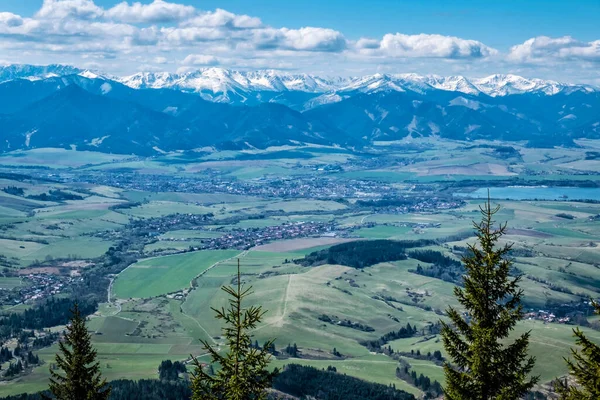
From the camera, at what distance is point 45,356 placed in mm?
80188

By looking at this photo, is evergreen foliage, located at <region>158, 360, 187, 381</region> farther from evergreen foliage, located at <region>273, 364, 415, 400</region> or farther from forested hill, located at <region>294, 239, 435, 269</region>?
forested hill, located at <region>294, 239, 435, 269</region>

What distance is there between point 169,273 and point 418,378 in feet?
193

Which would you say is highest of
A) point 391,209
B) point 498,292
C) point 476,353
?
point 498,292

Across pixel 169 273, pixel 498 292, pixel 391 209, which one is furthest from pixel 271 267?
pixel 498 292

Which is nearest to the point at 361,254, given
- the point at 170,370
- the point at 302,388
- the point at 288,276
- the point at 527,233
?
the point at 288,276

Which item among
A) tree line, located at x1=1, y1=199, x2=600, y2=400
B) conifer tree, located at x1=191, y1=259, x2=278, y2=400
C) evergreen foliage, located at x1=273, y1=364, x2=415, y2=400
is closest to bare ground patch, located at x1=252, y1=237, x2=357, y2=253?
evergreen foliage, located at x1=273, y1=364, x2=415, y2=400

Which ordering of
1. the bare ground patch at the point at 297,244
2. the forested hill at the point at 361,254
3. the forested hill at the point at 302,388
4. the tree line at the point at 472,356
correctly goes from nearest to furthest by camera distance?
the tree line at the point at 472,356
the forested hill at the point at 302,388
the forested hill at the point at 361,254
the bare ground patch at the point at 297,244

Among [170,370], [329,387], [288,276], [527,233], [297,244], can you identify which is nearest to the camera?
[329,387]

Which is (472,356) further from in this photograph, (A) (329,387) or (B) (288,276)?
(B) (288,276)

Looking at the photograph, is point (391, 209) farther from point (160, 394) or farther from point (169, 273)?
point (160, 394)

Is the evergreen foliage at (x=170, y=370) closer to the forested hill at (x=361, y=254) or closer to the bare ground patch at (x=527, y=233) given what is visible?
the forested hill at (x=361, y=254)

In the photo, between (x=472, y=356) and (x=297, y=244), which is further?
(x=297, y=244)

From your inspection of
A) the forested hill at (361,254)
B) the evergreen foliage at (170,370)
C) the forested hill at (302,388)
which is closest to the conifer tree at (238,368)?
the forested hill at (302,388)

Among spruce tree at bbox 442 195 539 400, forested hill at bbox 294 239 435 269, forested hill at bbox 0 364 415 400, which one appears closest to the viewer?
spruce tree at bbox 442 195 539 400
